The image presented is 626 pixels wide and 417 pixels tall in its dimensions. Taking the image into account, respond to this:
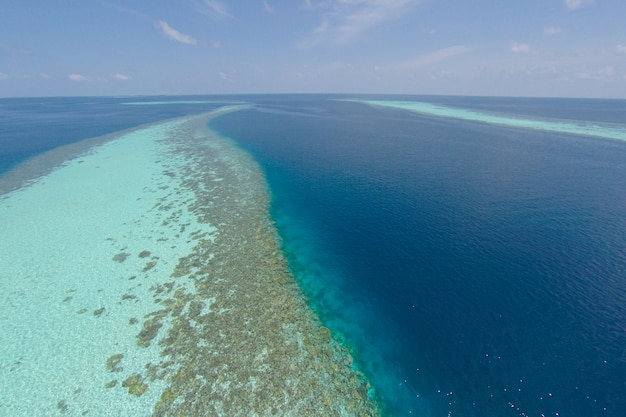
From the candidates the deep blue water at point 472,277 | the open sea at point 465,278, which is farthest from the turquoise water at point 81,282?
the deep blue water at point 472,277

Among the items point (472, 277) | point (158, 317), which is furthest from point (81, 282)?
point (472, 277)

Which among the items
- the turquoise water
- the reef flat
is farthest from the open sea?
the reef flat

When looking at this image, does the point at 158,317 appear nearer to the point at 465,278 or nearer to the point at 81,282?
the point at 81,282

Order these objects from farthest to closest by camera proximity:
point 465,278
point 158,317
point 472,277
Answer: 1. point 472,277
2. point 465,278
3. point 158,317

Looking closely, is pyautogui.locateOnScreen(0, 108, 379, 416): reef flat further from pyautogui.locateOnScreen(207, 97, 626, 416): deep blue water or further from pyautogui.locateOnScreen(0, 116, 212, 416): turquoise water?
pyautogui.locateOnScreen(207, 97, 626, 416): deep blue water

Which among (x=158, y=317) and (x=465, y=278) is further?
(x=465, y=278)

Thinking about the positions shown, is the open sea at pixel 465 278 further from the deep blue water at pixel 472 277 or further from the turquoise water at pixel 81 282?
the turquoise water at pixel 81 282

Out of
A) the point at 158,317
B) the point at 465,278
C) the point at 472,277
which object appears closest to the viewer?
the point at 158,317

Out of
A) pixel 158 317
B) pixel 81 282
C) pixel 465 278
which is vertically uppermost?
pixel 465 278

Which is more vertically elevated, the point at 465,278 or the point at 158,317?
the point at 465,278
